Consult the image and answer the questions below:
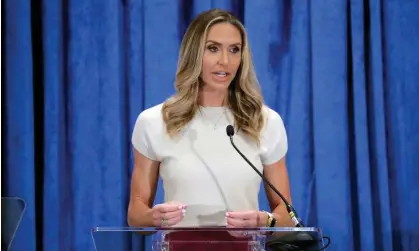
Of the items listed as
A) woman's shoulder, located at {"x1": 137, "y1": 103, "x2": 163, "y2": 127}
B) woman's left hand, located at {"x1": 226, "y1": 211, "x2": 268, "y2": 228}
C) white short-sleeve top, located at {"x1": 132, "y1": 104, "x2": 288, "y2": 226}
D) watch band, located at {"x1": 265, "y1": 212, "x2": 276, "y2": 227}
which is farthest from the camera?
woman's shoulder, located at {"x1": 137, "y1": 103, "x2": 163, "y2": 127}

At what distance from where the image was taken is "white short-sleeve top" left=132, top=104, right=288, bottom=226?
200 cm

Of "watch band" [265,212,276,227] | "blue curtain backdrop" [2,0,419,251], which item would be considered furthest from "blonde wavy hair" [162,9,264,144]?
"blue curtain backdrop" [2,0,419,251]

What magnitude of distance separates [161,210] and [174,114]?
1.79 ft

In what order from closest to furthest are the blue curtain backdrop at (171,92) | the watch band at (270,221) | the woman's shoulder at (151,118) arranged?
the watch band at (270,221)
the woman's shoulder at (151,118)
the blue curtain backdrop at (171,92)

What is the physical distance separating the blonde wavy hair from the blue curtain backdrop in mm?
683

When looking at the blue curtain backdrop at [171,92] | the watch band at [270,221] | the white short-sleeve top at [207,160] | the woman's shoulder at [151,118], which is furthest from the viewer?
the blue curtain backdrop at [171,92]

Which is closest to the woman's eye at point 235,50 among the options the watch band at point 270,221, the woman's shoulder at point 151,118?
the woman's shoulder at point 151,118

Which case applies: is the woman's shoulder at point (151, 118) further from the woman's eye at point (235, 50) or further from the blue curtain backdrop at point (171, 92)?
the blue curtain backdrop at point (171, 92)

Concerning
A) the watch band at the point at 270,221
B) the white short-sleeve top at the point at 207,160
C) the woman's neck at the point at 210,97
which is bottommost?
the watch band at the point at 270,221

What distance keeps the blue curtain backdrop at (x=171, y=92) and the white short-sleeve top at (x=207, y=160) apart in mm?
703

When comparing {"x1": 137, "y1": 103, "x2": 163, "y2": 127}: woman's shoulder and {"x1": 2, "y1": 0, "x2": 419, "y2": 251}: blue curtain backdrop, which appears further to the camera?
{"x1": 2, "y1": 0, "x2": 419, "y2": 251}: blue curtain backdrop

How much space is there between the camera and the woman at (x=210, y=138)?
6.56ft

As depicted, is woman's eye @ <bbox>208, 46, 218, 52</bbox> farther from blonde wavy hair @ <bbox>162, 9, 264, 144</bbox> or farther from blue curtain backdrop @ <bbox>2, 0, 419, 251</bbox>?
blue curtain backdrop @ <bbox>2, 0, 419, 251</bbox>

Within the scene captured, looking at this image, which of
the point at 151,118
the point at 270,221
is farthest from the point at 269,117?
the point at 270,221
